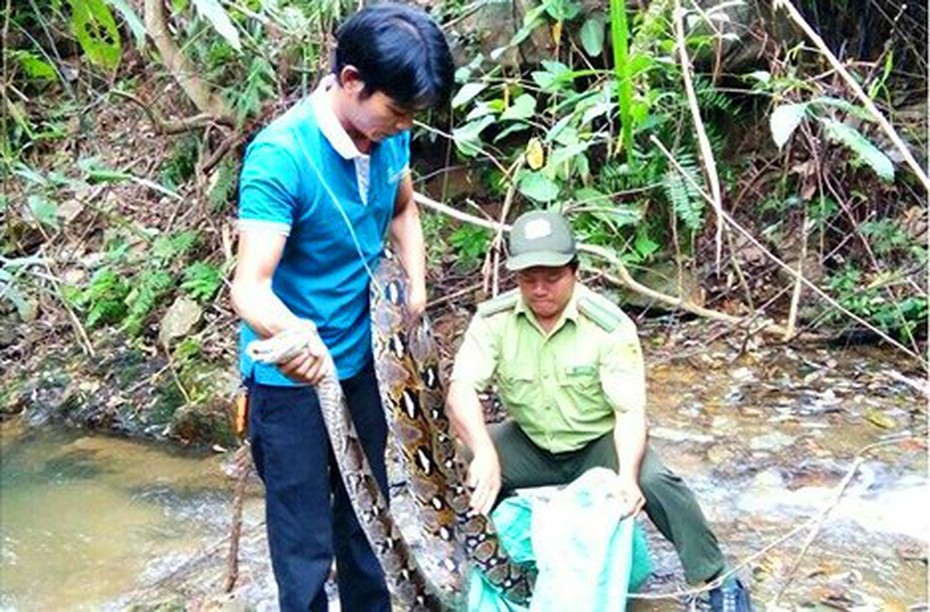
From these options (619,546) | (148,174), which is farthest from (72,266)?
(619,546)

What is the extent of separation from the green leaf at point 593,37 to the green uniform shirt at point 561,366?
294cm

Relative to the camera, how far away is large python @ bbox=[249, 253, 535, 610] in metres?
2.68

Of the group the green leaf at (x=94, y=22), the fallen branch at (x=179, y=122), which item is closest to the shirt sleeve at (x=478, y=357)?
the green leaf at (x=94, y=22)

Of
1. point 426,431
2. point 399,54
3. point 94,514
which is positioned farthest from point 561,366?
point 94,514

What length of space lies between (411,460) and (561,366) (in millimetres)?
576

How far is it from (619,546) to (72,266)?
608 cm

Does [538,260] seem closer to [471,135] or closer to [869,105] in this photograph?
[869,105]

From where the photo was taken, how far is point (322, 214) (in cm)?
243

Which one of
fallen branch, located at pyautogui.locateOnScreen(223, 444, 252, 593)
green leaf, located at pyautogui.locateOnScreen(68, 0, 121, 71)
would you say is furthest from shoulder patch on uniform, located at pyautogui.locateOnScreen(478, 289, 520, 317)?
green leaf, located at pyautogui.locateOnScreen(68, 0, 121, 71)

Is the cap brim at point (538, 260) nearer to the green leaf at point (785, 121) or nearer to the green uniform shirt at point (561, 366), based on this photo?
the green uniform shirt at point (561, 366)

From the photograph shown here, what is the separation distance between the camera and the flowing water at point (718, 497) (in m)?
3.52

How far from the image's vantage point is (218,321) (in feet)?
22.2

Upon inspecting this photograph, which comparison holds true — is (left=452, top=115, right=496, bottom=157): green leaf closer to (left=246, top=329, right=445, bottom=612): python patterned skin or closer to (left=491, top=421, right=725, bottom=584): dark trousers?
(left=491, top=421, right=725, bottom=584): dark trousers

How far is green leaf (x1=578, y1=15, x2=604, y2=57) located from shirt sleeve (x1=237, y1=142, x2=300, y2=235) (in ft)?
12.6
